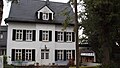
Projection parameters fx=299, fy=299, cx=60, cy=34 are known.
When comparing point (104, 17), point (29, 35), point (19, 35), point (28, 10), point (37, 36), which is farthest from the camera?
point (28, 10)

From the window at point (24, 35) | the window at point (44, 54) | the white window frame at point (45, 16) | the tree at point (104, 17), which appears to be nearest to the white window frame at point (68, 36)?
the window at point (44, 54)

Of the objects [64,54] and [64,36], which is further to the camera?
[64,36]

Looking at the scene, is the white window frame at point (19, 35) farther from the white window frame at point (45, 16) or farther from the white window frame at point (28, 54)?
the white window frame at point (45, 16)

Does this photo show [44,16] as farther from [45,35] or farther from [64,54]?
[64,54]

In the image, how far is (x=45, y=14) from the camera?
45.0m

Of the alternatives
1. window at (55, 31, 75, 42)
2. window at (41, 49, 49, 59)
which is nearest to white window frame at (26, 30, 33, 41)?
window at (41, 49, 49, 59)

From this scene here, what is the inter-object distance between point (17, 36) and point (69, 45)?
8.44m

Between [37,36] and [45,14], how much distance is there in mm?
3755

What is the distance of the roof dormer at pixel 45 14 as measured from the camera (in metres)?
44.7

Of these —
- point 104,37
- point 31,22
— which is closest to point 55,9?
point 31,22

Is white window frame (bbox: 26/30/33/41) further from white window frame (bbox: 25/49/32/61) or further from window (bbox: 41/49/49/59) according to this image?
window (bbox: 41/49/49/59)

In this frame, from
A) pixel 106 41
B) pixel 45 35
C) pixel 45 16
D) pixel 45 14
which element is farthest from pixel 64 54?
pixel 106 41

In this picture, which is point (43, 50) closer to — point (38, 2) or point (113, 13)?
point (38, 2)

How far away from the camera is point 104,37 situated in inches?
997
